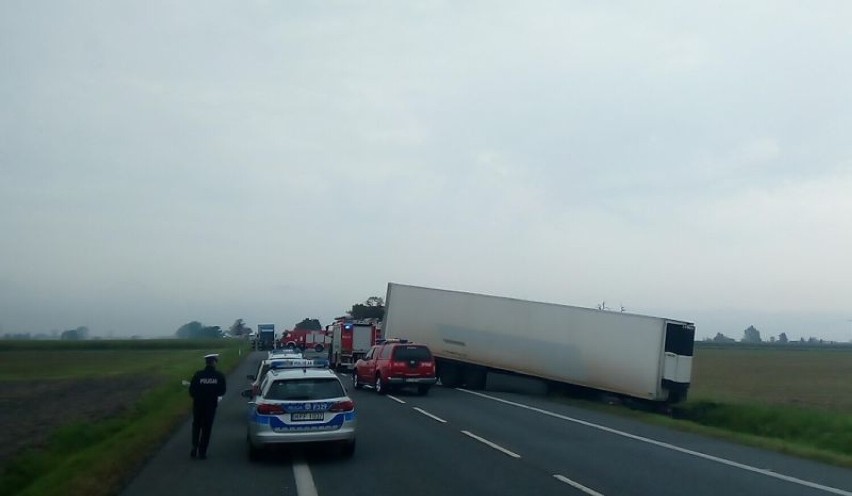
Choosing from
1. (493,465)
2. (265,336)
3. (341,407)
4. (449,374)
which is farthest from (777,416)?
(265,336)

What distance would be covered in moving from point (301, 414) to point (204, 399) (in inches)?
69.4

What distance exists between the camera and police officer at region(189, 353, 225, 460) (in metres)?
16.5

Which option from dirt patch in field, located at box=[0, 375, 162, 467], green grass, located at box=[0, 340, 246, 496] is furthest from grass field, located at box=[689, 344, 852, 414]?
dirt patch in field, located at box=[0, 375, 162, 467]

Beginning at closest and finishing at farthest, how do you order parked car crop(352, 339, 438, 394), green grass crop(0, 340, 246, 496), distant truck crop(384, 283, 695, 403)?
green grass crop(0, 340, 246, 496), distant truck crop(384, 283, 695, 403), parked car crop(352, 339, 438, 394)

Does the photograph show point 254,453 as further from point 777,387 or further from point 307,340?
point 307,340

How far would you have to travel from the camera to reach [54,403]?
34.3 metres

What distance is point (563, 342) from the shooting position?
3369cm

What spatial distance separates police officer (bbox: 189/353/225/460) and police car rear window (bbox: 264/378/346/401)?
0.92 metres

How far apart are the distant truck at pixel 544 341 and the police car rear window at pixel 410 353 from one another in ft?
12.5

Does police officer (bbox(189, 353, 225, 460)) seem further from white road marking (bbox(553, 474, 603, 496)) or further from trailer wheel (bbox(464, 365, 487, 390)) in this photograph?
trailer wheel (bbox(464, 365, 487, 390))

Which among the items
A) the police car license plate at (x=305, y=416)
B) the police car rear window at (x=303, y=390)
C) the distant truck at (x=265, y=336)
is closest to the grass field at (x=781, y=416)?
the police car rear window at (x=303, y=390)

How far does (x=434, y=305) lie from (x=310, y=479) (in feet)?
83.8

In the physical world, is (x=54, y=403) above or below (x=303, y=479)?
below

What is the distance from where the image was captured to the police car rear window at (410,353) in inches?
1315
